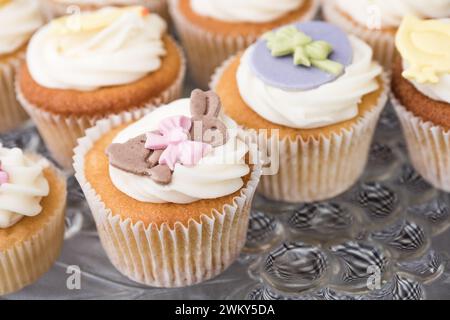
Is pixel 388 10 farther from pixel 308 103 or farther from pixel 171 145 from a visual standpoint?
pixel 171 145

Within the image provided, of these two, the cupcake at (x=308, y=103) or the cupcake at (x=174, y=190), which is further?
the cupcake at (x=308, y=103)

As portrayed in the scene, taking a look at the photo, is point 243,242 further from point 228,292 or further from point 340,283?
point 340,283

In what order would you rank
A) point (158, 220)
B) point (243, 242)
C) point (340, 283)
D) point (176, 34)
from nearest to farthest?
point (158, 220) < point (340, 283) < point (243, 242) < point (176, 34)

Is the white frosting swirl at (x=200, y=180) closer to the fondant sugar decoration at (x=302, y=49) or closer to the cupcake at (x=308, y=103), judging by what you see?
the cupcake at (x=308, y=103)

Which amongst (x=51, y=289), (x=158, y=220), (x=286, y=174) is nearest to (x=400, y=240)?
(x=286, y=174)

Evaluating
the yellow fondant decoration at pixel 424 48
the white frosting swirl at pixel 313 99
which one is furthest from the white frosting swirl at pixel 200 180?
the yellow fondant decoration at pixel 424 48
